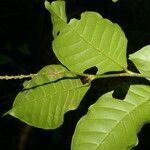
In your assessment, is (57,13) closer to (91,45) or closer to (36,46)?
(91,45)

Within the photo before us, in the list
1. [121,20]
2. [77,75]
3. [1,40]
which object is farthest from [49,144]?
[77,75]

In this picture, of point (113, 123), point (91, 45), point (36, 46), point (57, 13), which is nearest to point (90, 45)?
point (91, 45)

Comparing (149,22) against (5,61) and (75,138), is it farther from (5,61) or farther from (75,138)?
(75,138)

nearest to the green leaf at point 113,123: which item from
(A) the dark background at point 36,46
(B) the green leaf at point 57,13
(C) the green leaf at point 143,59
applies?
(C) the green leaf at point 143,59

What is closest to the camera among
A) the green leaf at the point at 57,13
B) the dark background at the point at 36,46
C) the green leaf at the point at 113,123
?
the green leaf at the point at 113,123

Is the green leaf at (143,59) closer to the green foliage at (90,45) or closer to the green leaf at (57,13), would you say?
the green foliage at (90,45)

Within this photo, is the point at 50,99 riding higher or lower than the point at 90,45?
lower

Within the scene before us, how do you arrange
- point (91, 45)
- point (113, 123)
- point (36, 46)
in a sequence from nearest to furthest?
1. point (113, 123)
2. point (91, 45)
3. point (36, 46)
